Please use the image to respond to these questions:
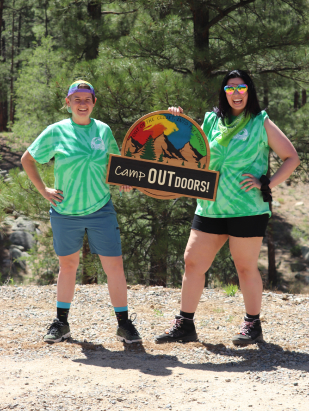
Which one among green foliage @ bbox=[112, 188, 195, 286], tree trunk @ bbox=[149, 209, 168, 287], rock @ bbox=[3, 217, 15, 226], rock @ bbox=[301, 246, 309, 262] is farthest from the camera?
rock @ bbox=[301, 246, 309, 262]

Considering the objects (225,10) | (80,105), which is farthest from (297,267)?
(80,105)

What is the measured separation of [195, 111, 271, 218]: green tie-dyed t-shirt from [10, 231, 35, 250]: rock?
37.1 ft

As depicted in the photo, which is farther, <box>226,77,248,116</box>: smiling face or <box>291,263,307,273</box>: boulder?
<box>291,263,307,273</box>: boulder

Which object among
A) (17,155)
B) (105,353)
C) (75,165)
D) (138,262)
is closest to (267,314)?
(105,353)

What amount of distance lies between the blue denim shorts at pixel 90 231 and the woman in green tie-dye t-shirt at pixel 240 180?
51 centimetres

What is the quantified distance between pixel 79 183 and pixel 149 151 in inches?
19.5

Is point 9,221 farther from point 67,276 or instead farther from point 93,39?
point 67,276

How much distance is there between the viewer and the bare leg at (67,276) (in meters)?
2.86

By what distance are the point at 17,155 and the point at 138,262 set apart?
13.0m

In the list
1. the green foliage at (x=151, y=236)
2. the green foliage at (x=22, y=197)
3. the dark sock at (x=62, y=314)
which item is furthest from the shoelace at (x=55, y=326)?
the green foliage at (x=151, y=236)

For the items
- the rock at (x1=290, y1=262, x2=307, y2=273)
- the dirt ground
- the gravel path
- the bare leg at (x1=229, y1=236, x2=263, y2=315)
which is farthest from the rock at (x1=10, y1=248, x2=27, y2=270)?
the bare leg at (x1=229, y1=236, x2=263, y2=315)

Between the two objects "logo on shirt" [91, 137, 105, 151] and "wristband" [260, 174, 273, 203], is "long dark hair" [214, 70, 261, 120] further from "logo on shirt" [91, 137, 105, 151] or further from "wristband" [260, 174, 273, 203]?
"logo on shirt" [91, 137, 105, 151]

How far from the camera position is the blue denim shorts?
2.76m

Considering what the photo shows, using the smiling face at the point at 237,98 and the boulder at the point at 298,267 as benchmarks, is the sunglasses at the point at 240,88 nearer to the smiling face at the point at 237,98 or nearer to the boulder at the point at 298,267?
the smiling face at the point at 237,98
